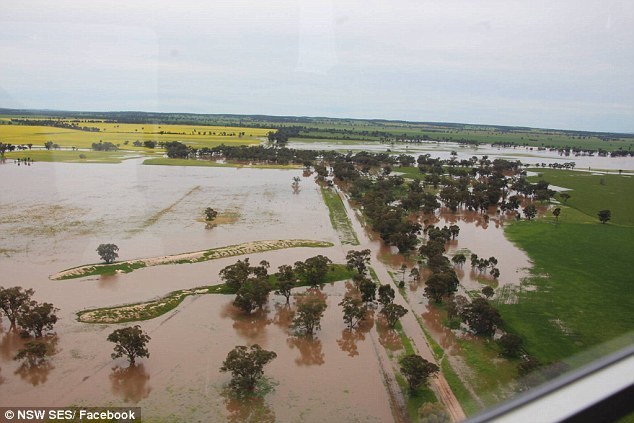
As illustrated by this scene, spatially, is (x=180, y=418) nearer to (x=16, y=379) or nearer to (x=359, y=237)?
(x=16, y=379)

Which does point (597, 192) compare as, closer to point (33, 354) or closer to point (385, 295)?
point (385, 295)

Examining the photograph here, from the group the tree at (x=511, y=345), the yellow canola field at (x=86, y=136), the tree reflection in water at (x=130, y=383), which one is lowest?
the tree reflection in water at (x=130, y=383)

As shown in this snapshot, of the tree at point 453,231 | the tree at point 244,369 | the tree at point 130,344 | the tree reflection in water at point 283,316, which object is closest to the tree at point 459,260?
the tree at point 453,231

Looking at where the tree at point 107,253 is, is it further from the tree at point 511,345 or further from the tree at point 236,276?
the tree at point 511,345

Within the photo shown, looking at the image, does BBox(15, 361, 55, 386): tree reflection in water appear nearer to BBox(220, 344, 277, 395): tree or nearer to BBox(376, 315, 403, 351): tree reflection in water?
BBox(220, 344, 277, 395): tree

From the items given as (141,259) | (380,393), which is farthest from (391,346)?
(141,259)
